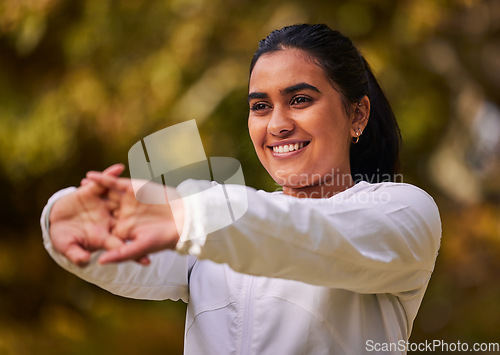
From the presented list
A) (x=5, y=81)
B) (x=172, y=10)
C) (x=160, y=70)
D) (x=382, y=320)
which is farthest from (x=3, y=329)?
(x=382, y=320)

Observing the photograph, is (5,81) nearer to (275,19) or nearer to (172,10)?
(172,10)

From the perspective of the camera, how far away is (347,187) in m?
1.17

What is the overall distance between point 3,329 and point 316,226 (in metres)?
2.81

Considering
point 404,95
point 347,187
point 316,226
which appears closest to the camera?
point 316,226

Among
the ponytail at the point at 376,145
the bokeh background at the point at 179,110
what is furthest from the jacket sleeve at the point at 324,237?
the bokeh background at the point at 179,110

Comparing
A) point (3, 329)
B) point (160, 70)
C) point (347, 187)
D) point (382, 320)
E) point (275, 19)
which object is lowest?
point (3, 329)

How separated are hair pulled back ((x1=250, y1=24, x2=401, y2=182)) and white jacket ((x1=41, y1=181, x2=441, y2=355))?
0.23m

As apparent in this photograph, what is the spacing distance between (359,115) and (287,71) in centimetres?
20

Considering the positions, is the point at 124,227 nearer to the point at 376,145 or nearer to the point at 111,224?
the point at 111,224

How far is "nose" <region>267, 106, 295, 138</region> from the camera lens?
110 centimetres

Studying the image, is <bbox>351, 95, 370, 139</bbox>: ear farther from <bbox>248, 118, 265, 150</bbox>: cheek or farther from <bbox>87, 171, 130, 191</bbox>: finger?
<bbox>87, 171, 130, 191</bbox>: finger

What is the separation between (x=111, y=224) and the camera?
0.72 m

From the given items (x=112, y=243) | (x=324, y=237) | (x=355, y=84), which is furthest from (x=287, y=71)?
(x=112, y=243)

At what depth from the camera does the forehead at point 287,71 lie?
3.60 feet
